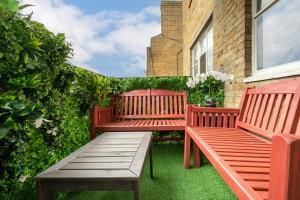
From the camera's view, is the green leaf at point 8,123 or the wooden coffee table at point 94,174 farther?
the wooden coffee table at point 94,174

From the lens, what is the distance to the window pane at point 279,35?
102 inches

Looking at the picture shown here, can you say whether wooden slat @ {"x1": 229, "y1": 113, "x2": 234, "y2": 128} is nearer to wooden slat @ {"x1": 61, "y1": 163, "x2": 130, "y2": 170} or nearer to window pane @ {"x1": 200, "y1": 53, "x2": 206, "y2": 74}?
wooden slat @ {"x1": 61, "y1": 163, "x2": 130, "y2": 170}

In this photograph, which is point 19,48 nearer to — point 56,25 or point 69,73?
point 69,73

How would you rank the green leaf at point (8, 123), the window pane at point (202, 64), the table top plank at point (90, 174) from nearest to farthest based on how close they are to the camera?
1. the green leaf at point (8, 123)
2. the table top plank at point (90, 174)
3. the window pane at point (202, 64)

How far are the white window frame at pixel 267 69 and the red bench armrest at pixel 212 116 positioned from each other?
0.48 m

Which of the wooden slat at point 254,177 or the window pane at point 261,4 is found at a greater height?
the window pane at point 261,4

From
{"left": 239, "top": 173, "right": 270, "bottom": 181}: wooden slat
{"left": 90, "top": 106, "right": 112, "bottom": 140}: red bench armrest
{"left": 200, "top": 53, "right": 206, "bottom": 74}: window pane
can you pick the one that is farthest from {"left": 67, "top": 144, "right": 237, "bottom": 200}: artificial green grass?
{"left": 200, "top": 53, "right": 206, "bottom": 74}: window pane

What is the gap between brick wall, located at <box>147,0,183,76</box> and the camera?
618 inches

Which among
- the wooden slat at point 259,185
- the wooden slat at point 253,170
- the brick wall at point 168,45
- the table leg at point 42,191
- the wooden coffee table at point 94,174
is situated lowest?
the table leg at point 42,191

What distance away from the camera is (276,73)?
9.04ft

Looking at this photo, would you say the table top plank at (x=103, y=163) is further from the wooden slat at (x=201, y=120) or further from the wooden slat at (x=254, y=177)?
the wooden slat at (x=201, y=120)

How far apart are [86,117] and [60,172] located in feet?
6.89

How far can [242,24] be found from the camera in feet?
11.9

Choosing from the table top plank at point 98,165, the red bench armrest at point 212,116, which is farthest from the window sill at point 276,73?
the table top plank at point 98,165
